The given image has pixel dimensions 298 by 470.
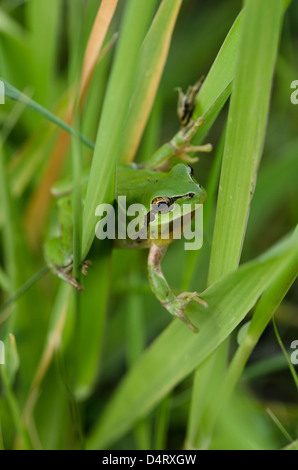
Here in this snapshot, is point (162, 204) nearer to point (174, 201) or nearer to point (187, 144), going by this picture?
point (174, 201)

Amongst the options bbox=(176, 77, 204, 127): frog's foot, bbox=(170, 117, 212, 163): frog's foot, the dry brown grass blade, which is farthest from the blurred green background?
bbox=(176, 77, 204, 127): frog's foot

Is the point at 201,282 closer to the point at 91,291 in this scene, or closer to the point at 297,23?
the point at 91,291

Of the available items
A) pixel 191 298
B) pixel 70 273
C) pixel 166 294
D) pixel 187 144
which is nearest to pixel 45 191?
pixel 70 273

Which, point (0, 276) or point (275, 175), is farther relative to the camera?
point (275, 175)

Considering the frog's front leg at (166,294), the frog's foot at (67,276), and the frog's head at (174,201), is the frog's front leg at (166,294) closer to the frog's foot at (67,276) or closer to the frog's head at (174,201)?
the frog's head at (174,201)
